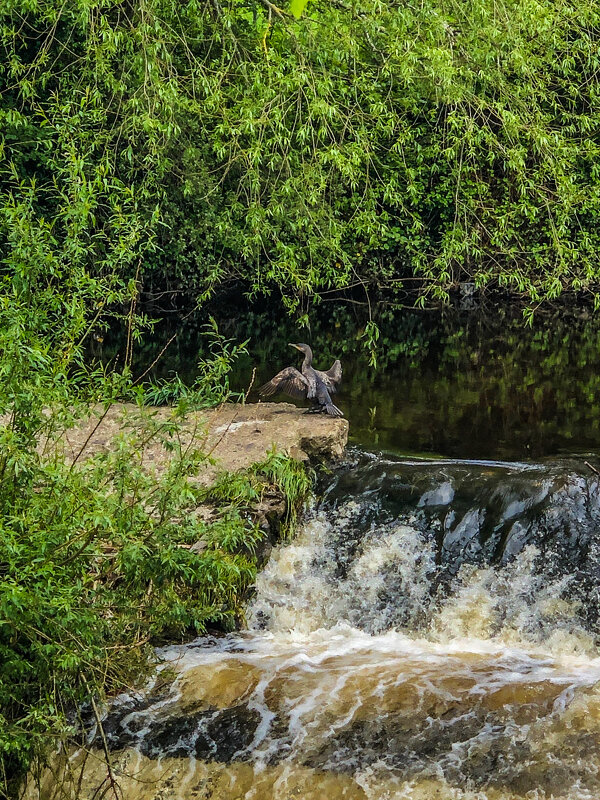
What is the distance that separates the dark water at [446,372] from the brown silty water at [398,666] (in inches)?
44.9

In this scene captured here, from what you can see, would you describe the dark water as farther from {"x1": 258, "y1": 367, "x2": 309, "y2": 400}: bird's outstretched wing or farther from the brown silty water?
the brown silty water

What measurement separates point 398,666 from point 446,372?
6.38 m

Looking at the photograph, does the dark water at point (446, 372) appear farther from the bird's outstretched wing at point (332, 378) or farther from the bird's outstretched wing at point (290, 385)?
the bird's outstretched wing at point (290, 385)

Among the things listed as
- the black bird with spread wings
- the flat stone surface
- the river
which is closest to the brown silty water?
the river

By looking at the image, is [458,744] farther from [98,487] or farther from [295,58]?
[295,58]

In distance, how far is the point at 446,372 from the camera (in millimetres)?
11828

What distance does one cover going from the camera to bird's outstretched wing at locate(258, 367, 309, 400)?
28.2 feet

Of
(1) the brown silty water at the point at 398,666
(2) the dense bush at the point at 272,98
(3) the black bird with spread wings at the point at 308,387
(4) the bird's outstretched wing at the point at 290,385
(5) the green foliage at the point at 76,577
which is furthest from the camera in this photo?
(2) the dense bush at the point at 272,98

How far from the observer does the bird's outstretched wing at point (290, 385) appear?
8.59m

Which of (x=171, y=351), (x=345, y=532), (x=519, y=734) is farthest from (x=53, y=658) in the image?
(x=171, y=351)

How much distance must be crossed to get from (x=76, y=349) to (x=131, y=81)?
263 inches

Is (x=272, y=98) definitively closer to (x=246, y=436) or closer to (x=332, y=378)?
(x=332, y=378)

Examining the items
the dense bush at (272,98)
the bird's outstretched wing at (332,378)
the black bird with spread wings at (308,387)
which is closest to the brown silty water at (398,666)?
the black bird with spread wings at (308,387)

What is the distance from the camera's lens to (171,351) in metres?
13.2
